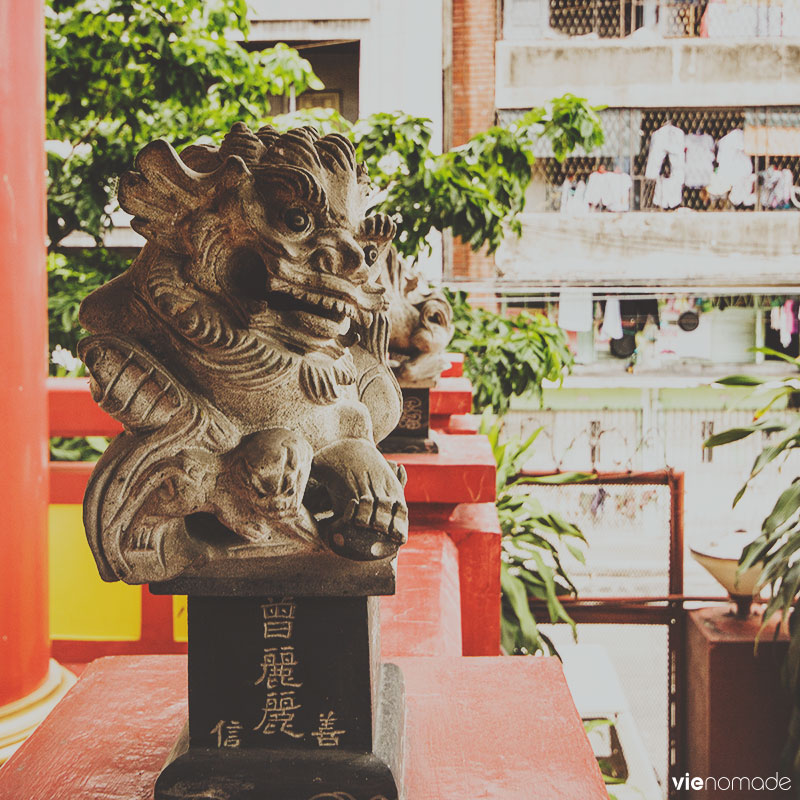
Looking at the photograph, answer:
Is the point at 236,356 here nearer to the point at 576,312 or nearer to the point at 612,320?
the point at 576,312

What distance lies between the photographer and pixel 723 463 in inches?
408

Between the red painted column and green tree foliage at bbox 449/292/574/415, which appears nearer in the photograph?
the red painted column

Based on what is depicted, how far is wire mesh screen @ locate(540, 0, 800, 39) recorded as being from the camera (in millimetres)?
9695

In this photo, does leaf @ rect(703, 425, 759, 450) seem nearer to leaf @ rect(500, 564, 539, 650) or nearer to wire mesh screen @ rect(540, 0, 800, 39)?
leaf @ rect(500, 564, 539, 650)

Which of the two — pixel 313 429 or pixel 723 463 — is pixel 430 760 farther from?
pixel 723 463

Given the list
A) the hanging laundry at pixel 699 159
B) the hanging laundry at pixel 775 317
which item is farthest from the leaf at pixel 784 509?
the hanging laundry at pixel 775 317

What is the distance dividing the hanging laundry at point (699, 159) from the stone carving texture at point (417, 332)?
788 centimetres

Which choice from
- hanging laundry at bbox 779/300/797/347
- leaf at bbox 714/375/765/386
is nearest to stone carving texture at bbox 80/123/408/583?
leaf at bbox 714/375/765/386

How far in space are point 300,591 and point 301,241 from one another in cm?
40

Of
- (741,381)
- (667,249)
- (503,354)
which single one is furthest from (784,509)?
(667,249)

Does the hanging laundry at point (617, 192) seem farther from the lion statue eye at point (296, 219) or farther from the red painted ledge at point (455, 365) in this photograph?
the lion statue eye at point (296, 219)

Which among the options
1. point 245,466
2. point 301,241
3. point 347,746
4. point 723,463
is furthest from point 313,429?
point 723,463

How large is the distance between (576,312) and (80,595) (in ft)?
26.5

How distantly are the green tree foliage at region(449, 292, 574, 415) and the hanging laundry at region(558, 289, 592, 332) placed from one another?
223 inches
